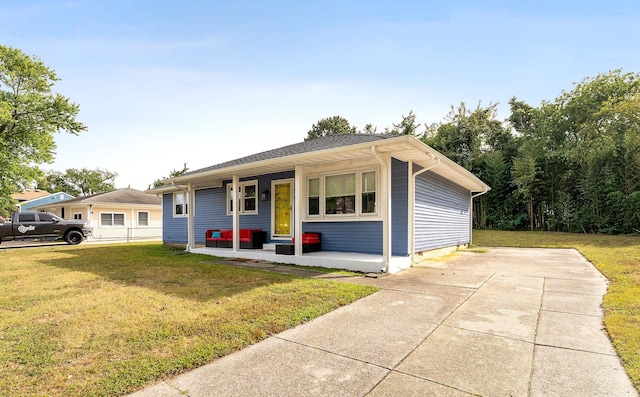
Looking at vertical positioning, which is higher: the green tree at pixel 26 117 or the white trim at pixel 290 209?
the green tree at pixel 26 117

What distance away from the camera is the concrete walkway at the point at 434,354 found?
211cm

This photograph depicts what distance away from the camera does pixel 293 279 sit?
557cm

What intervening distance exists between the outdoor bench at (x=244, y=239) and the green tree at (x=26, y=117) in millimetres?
13189

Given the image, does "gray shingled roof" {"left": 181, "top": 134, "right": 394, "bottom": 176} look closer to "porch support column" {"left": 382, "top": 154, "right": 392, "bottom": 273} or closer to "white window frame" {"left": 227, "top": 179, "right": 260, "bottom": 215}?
"porch support column" {"left": 382, "top": 154, "right": 392, "bottom": 273}

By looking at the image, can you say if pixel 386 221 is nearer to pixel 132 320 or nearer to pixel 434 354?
pixel 434 354

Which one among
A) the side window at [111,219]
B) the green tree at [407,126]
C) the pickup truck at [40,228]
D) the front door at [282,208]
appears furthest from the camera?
the green tree at [407,126]

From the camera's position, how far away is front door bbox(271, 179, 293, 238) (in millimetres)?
8945

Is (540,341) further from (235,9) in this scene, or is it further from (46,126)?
(46,126)

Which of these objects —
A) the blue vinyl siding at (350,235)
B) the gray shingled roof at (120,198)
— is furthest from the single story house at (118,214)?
the blue vinyl siding at (350,235)

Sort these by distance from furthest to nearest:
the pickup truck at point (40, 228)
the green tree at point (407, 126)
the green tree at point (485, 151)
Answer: the green tree at point (407, 126)
the green tree at point (485, 151)
the pickup truck at point (40, 228)

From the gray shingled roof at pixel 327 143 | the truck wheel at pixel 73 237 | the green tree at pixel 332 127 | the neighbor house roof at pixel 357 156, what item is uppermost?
the green tree at pixel 332 127

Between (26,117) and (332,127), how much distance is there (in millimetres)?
24142

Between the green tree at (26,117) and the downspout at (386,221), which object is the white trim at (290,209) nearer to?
the downspout at (386,221)

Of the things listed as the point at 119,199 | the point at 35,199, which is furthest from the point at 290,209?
the point at 35,199
